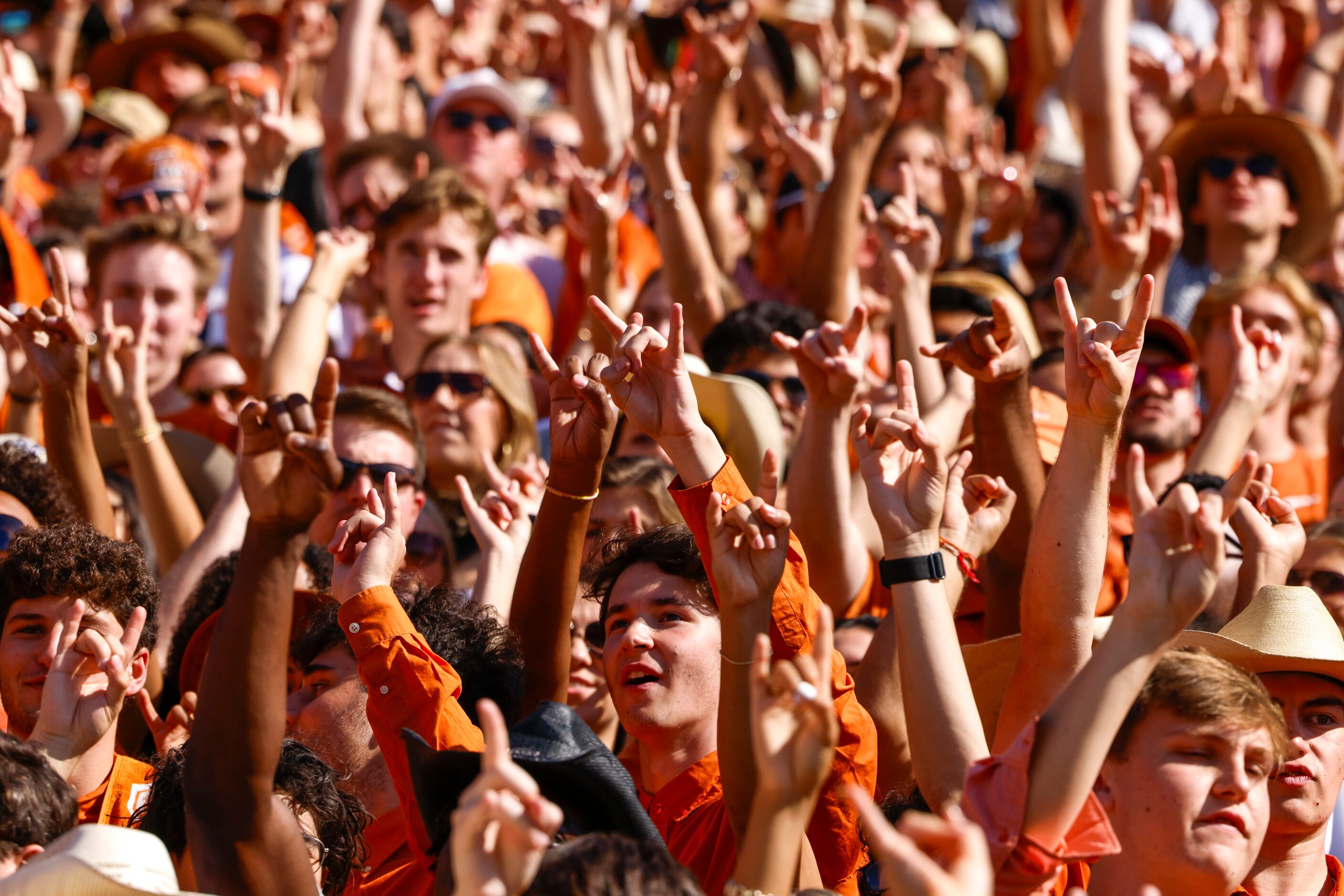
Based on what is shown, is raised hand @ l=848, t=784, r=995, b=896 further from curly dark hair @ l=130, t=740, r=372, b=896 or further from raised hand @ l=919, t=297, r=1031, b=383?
raised hand @ l=919, t=297, r=1031, b=383

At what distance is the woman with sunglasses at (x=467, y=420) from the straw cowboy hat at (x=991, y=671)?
1992 millimetres

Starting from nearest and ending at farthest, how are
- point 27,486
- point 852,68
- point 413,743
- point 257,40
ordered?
point 413,743 < point 27,486 < point 852,68 < point 257,40

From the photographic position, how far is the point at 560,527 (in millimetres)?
3725

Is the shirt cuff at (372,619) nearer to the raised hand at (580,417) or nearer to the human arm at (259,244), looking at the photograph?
the raised hand at (580,417)

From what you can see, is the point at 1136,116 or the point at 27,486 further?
the point at 1136,116

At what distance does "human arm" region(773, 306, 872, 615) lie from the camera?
3.98 metres

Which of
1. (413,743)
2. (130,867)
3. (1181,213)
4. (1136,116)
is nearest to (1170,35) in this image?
(1136,116)

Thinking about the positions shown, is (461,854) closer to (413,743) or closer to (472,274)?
(413,743)

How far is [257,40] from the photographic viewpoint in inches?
393

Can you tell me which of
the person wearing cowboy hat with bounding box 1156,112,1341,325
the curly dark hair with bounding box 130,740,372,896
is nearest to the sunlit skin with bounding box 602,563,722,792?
the curly dark hair with bounding box 130,740,372,896

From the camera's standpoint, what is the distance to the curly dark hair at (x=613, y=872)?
2.33 metres

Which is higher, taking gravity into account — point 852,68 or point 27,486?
point 852,68

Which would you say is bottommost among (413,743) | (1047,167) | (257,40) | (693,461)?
(413,743)

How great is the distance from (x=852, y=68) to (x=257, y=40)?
505cm
